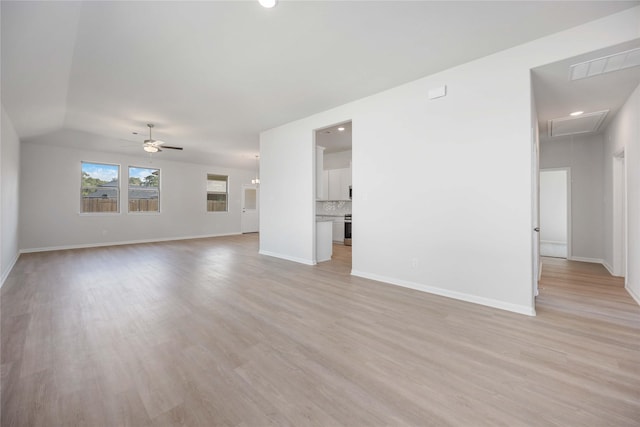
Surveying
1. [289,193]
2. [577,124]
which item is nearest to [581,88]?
[577,124]

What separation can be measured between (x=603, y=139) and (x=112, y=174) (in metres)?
12.2

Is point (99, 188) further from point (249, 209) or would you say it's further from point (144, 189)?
point (249, 209)

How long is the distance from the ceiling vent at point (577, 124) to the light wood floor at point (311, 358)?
2677 millimetres

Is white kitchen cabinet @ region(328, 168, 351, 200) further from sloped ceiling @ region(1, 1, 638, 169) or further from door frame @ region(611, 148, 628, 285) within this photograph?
door frame @ region(611, 148, 628, 285)

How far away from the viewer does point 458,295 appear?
3.20 m

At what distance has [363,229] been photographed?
4.20m

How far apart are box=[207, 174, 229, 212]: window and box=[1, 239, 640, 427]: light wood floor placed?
6.55 m

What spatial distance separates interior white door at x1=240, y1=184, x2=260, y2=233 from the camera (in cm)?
1088

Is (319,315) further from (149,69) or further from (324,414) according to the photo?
(149,69)

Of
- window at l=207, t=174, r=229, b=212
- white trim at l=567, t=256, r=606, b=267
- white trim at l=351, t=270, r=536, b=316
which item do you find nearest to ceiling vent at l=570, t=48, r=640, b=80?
white trim at l=351, t=270, r=536, b=316

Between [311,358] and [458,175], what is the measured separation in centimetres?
269

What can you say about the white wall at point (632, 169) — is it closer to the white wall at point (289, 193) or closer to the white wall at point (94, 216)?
the white wall at point (289, 193)

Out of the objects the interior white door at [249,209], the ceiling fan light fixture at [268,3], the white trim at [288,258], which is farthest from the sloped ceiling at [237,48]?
the interior white door at [249,209]

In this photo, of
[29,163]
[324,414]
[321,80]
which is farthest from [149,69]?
[29,163]
